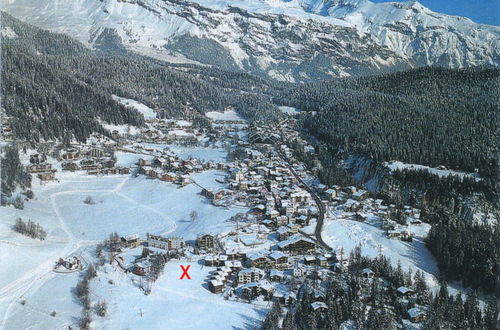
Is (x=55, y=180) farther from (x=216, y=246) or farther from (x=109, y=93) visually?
(x=109, y=93)

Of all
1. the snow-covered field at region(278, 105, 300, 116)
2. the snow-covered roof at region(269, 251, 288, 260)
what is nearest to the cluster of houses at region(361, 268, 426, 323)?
the snow-covered roof at region(269, 251, 288, 260)

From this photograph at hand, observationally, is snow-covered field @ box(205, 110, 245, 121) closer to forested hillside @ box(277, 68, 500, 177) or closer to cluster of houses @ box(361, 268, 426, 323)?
forested hillside @ box(277, 68, 500, 177)

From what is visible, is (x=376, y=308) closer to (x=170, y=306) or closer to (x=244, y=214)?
(x=170, y=306)

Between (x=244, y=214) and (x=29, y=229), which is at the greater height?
(x=244, y=214)

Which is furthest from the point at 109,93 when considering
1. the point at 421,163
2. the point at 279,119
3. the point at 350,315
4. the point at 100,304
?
the point at 350,315

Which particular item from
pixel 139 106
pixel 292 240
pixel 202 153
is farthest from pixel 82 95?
pixel 292 240

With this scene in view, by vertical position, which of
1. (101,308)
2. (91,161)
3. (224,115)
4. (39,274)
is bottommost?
(39,274)

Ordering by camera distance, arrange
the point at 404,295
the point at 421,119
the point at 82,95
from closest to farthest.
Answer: the point at 404,295
the point at 421,119
the point at 82,95

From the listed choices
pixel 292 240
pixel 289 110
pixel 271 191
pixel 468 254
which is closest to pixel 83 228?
pixel 292 240

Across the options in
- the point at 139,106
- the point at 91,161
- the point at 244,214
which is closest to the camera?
the point at 244,214

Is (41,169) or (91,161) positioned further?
(91,161)
